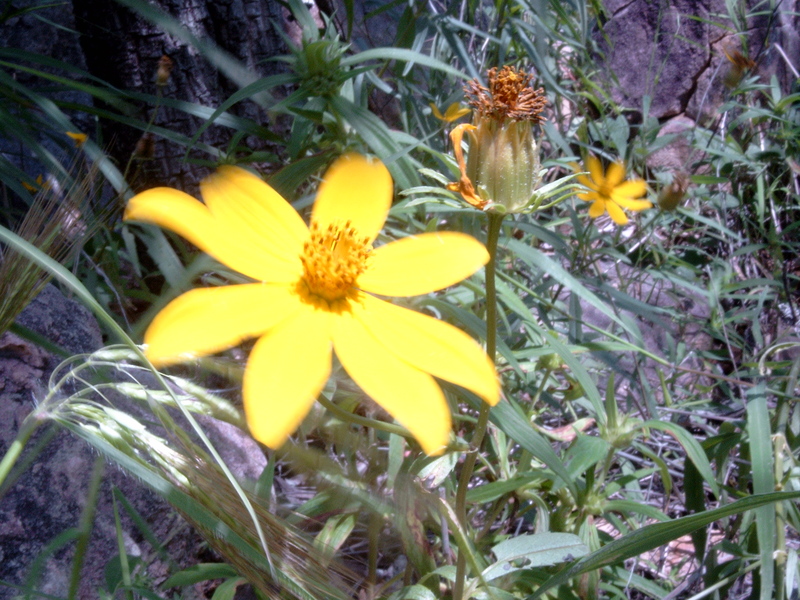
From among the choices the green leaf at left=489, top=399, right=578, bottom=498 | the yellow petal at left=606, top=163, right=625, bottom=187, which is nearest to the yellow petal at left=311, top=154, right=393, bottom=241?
the green leaf at left=489, top=399, right=578, bottom=498

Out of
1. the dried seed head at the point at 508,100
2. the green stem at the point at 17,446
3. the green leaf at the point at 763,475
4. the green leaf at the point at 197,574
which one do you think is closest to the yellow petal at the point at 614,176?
the green leaf at the point at 763,475

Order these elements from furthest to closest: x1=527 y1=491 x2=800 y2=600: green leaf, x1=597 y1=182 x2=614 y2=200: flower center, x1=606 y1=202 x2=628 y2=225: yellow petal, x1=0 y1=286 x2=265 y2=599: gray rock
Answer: x1=597 y1=182 x2=614 y2=200: flower center, x1=606 y1=202 x2=628 y2=225: yellow petal, x1=0 y1=286 x2=265 y2=599: gray rock, x1=527 y1=491 x2=800 y2=600: green leaf

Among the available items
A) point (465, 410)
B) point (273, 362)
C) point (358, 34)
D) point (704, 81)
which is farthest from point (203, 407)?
point (704, 81)

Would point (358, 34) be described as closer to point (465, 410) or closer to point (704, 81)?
point (465, 410)

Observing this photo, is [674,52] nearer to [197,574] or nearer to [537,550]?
[537,550]

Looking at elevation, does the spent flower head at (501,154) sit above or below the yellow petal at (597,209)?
below

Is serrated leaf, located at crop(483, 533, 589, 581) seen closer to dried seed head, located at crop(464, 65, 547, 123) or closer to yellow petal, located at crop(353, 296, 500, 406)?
yellow petal, located at crop(353, 296, 500, 406)

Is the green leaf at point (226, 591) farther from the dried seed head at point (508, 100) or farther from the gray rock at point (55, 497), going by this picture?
the dried seed head at point (508, 100)
